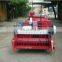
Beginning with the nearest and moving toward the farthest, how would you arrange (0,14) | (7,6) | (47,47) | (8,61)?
(8,61) < (47,47) < (0,14) < (7,6)

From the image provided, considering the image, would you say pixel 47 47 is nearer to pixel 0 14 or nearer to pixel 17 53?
pixel 17 53

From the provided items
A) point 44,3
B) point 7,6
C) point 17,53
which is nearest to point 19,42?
point 17,53

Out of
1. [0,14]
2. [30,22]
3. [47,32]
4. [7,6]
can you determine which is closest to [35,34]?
Answer: [47,32]

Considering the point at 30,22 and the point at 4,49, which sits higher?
the point at 30,22

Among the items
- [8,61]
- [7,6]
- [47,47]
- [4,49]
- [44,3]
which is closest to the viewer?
[8,61]

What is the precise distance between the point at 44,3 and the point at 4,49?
3623cm

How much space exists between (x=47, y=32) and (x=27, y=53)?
4.09 feet

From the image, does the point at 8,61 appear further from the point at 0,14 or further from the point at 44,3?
the point at 44,3

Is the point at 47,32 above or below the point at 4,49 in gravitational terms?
above

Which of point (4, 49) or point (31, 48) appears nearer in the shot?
point (31, 48)

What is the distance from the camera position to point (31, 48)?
11.1m

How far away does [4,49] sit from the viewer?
12258mm

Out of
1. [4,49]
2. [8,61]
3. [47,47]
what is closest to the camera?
[8,61]

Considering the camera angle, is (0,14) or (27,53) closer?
(27,53)
